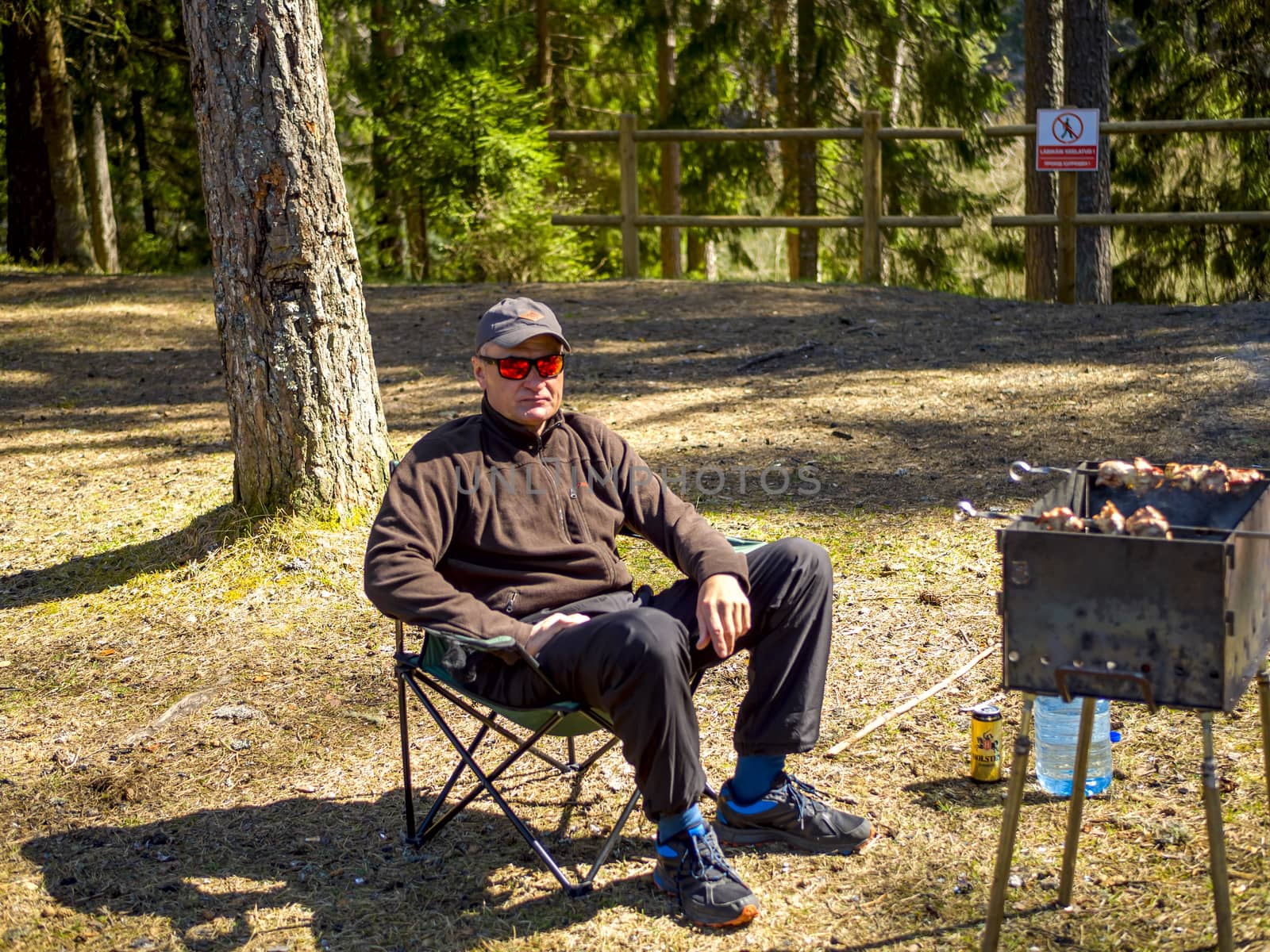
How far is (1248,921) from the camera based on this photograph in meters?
2.65

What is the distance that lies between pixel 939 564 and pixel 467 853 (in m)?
2.35

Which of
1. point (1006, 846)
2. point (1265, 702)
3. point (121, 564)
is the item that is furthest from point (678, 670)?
point (121, 564)

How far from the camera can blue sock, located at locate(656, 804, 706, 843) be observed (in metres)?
2.79

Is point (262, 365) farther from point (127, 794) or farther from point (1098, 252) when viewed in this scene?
point (1098, 252)

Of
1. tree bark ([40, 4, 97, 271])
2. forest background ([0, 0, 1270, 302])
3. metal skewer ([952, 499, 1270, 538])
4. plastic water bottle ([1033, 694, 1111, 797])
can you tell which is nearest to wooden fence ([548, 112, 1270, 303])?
forest background ([0, 0, 1270, 302])

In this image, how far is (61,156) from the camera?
12828 millimetres

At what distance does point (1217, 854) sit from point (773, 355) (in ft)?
20.0

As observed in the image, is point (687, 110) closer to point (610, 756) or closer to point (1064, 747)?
point (610, 756)

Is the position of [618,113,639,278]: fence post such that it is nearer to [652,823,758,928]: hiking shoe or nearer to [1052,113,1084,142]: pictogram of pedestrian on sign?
[1052,113,1084,142]: pictogram of pedestrian on sign

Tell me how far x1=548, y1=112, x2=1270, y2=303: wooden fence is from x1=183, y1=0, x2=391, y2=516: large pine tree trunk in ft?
20.5

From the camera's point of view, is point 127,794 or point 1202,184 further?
point 1202,184

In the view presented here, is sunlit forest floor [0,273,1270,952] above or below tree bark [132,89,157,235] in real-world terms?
below

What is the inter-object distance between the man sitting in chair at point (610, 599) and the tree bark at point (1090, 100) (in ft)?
30.3

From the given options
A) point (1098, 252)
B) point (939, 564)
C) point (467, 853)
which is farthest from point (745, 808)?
point (1098, 252)
